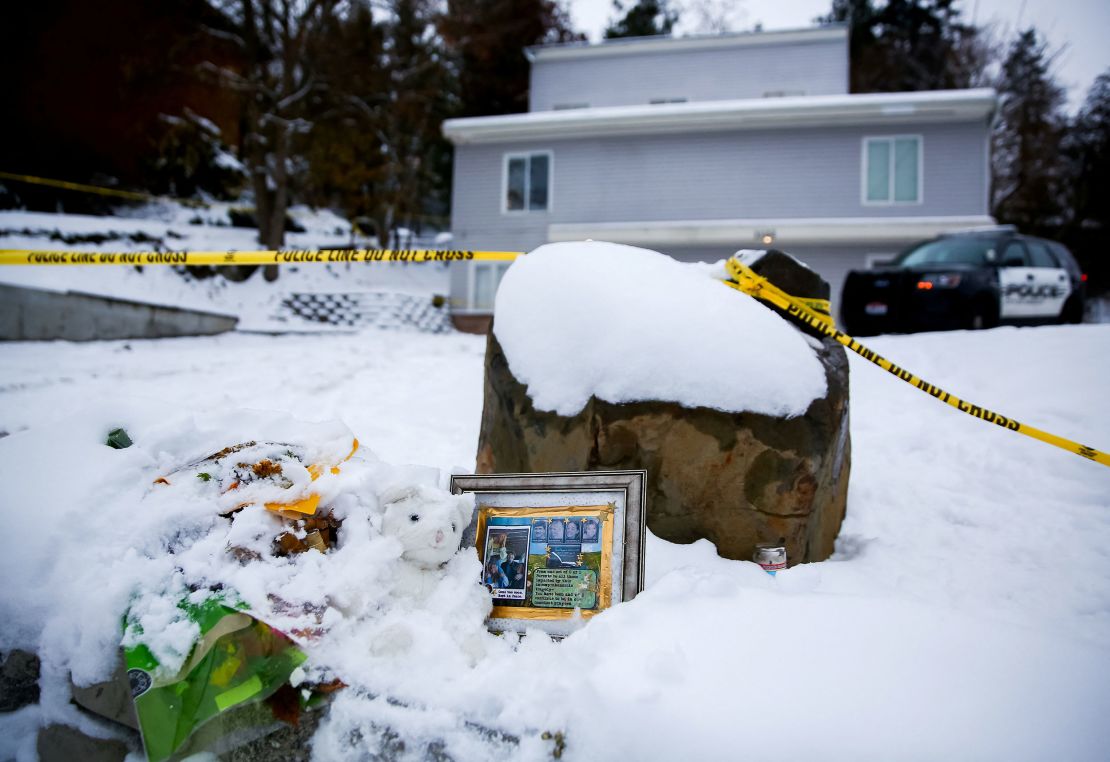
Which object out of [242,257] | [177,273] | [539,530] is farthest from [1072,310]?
[177,273]

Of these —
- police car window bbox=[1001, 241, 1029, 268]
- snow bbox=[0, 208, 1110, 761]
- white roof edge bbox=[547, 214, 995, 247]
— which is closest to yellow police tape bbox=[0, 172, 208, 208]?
white roof edge bbox=[547, 214, 995, 247]

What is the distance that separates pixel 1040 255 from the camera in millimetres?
9828

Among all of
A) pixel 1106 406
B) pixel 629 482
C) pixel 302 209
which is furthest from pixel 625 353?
pixel 302 209

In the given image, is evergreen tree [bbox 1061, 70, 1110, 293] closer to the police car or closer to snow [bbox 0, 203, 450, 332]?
the police car

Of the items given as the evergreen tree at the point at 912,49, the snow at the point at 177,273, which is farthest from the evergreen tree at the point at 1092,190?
the snow at the point at 177,273

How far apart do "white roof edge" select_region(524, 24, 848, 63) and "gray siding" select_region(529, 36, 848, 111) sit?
0.11 m

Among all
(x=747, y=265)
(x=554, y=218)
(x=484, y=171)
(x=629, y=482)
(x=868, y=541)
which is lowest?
(x=868, y=541)

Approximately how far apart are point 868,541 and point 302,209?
24.1 metres

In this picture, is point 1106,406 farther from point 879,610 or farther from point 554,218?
point 554,218

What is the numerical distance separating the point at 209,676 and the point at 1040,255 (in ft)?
38.7

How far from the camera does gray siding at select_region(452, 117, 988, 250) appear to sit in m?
14.9

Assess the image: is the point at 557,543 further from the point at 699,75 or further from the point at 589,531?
the point at 699,75

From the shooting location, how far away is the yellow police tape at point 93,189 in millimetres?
14778

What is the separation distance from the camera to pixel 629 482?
2465 millimetres
